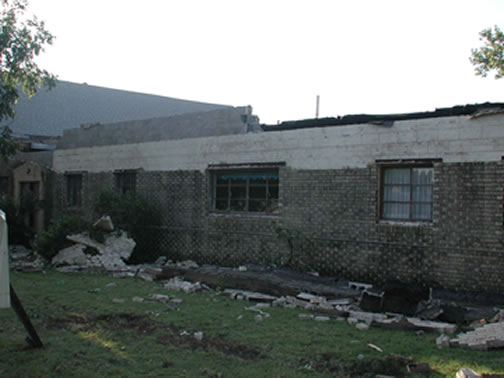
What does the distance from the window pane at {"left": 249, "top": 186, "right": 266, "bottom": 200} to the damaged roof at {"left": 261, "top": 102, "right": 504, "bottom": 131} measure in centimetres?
156

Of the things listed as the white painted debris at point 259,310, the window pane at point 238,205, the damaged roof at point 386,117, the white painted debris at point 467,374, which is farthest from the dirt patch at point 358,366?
the window pane at point 238,205

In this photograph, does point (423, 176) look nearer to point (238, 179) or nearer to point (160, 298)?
point (238, 179)

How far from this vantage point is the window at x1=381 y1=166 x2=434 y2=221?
31.4 feet

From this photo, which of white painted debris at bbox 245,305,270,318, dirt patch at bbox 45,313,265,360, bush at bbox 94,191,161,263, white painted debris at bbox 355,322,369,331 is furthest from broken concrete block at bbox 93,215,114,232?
white painted debris at bbox 355,322,369,331

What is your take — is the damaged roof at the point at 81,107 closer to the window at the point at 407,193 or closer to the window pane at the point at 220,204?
the window pane at the point at 220,204

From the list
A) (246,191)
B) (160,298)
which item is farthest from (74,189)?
(160,298)

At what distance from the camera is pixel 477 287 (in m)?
8.80

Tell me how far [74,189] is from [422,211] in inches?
499

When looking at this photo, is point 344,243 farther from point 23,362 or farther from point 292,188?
point 23,362

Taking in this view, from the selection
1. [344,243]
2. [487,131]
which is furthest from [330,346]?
[487,131]

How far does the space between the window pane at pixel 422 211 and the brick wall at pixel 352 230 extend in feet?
0.92

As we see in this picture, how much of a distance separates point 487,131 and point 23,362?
8347 millimetres

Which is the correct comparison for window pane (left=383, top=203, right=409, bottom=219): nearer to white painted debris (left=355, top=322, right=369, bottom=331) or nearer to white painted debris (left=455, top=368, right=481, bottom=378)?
white painted debris (left=355, top=322, right=369, bottom=331)

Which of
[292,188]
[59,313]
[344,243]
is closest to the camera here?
[59,313]
